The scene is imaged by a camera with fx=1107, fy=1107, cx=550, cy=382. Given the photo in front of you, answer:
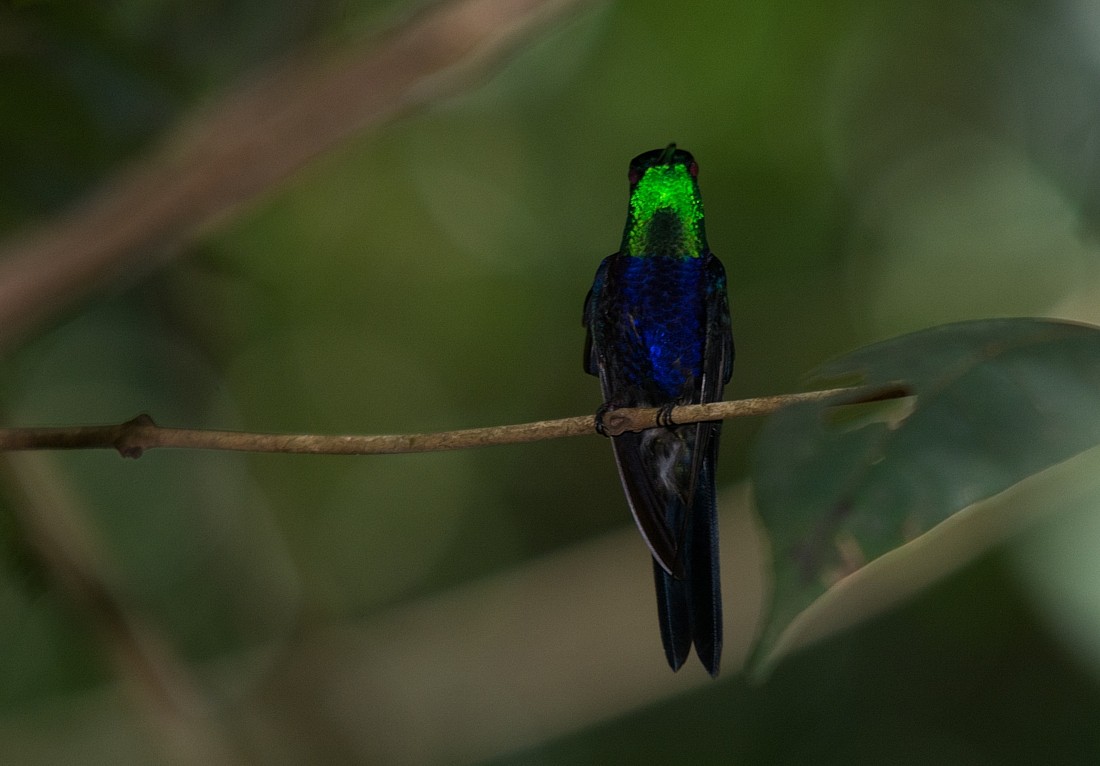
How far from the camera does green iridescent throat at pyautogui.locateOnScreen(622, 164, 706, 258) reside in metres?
2.10

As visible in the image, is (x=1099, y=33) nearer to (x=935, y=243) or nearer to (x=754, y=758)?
(x=935, y=243)

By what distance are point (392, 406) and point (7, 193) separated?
400 cm

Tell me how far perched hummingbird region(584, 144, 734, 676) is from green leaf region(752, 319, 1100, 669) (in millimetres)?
905

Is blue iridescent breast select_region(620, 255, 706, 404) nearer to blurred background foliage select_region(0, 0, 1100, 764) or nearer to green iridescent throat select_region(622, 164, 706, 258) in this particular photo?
green iridescent throat select_region(622, 164, 706, 258)

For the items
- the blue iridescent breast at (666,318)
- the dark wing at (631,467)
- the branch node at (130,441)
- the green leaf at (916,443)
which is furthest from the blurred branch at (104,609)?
the green leaf at (916,443)

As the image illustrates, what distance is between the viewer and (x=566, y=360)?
5.68m

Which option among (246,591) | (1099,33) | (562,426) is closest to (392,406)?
(246,591)

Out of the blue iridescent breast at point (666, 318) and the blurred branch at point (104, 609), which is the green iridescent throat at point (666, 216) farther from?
Answer: the blurred branch at point (104, 609)

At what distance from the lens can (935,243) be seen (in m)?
5.54

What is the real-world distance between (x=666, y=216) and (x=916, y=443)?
1300mm

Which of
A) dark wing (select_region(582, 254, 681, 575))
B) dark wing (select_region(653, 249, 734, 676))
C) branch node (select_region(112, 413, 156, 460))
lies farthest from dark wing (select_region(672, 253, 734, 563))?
branch node (select_region(112, 413, 156, 460))

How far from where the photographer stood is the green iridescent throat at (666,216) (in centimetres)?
210

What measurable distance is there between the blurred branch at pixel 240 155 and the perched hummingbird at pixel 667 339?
548mm

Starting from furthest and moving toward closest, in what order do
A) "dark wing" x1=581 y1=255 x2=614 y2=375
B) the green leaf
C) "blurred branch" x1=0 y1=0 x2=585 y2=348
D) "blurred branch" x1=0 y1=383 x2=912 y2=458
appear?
"dark wing" x1=581 y1=255 x2=614 y2=375
"blurred branch" x1=0 y1=0 x2=585 y2=348
"blurred branch" x1=0 y1=383 x2=912 y2=458
the green leaf
